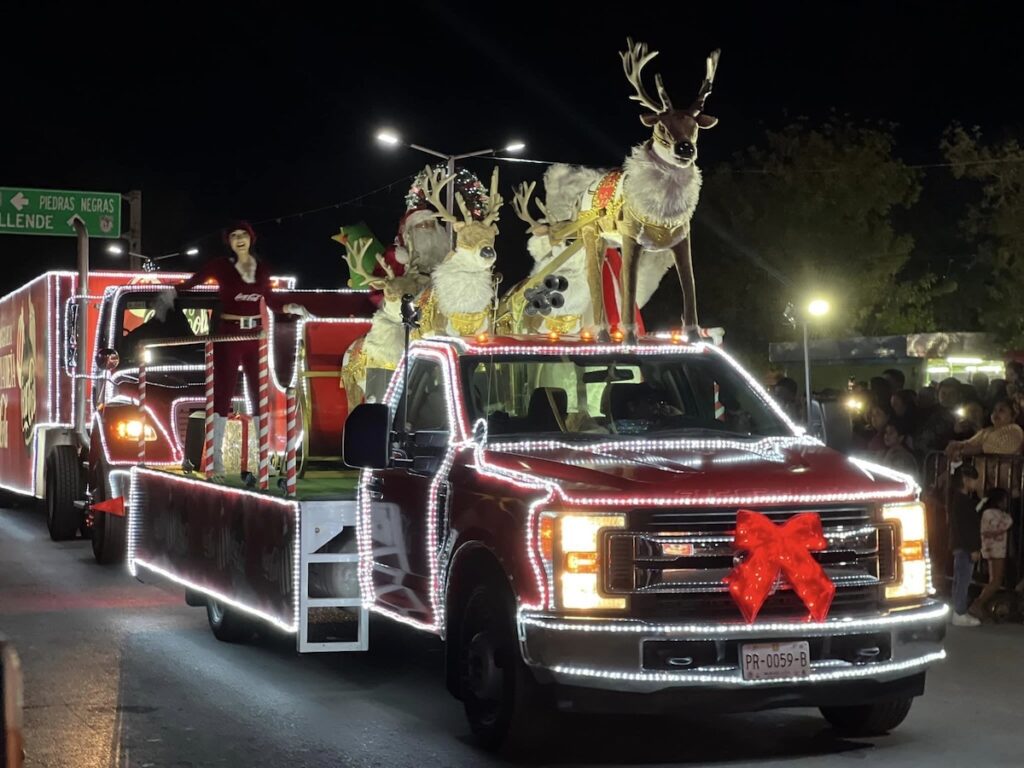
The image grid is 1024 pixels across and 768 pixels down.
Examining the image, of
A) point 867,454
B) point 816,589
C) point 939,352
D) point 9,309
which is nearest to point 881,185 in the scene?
point 939,352

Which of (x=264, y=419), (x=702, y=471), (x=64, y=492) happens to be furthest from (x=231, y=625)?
(x=64, y=492)

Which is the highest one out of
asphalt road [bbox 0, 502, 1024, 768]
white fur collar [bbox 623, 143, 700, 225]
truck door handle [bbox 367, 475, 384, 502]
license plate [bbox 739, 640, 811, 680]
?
white fur collar [bbox 623, 143, 700, 225]

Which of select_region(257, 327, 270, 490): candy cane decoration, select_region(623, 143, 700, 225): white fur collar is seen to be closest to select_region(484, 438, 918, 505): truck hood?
select_region(257, 327, 270, 490): candy cane decoration

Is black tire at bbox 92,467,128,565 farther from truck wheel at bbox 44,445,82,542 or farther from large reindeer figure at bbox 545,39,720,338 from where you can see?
large reindeer figure at bbox 545,39,720,338

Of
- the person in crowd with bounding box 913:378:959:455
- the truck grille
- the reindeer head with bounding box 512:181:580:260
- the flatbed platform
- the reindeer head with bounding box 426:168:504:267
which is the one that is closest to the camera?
the truck grille

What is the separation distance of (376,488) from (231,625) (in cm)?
281

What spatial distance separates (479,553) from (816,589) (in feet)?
5.18

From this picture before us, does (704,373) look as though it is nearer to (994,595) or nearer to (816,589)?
(816,589)

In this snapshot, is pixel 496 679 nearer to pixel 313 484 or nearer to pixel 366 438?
pixel 366 438

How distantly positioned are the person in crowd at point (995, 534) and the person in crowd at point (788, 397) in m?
3.35

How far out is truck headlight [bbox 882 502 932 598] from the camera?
788cm

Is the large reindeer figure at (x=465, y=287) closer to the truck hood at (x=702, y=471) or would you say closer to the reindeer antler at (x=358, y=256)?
the reindeer antler at (x=358, y=256)

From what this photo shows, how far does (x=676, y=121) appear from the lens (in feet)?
38.4

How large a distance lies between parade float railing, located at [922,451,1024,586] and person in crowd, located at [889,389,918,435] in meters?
1.40
